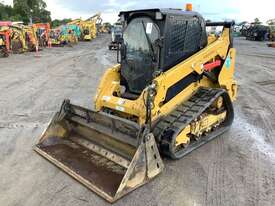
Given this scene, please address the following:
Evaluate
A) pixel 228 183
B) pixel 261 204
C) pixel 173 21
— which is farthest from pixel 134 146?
pixel 173 21

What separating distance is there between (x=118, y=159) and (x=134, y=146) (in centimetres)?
38

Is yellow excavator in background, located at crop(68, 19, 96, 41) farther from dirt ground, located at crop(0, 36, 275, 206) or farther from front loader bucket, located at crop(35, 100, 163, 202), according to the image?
front loader bucket, located at crop(35, 100, 163, 202)

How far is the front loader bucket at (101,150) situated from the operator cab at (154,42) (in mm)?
791

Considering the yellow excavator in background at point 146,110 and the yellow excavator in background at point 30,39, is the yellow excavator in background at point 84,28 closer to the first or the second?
the yellow excavator in background at point 30,39

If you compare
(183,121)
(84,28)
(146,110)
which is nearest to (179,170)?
(183,121)

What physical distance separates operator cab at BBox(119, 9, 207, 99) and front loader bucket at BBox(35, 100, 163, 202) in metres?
0.79

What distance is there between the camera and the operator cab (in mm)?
4457

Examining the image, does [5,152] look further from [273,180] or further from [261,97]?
[261,97]

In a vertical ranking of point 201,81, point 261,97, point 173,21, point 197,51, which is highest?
point 173,21

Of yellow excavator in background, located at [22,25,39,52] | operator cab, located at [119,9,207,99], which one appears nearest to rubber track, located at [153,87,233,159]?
operator cab, located at [119,9,207,99]

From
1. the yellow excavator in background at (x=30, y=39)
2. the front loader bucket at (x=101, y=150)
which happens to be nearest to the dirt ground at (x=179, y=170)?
the front loader bucket at (x=101, y=150)

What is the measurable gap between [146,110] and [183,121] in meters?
0.61

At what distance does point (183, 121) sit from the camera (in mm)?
4316

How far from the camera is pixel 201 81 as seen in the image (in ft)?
17.4
